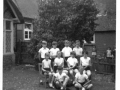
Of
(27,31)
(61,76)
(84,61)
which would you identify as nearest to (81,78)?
(61,76)

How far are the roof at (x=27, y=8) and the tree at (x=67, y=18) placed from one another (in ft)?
19.8

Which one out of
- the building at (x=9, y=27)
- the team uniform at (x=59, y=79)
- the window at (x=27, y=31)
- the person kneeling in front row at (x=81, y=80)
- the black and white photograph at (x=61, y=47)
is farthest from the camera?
the window at (x=27, y=31)

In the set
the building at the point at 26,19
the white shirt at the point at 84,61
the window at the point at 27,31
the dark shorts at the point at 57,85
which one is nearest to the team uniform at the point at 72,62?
the white shirt at the point at 84,61

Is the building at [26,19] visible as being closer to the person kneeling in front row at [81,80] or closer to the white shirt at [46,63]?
the white shirt at [46,63]

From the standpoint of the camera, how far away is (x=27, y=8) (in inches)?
691

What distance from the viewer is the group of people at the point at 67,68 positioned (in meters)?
6.60

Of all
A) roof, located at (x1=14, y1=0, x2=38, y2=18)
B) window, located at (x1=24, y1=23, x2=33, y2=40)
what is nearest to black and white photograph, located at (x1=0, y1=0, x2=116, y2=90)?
roof, located at (x1=14, y1=0, x2=38, y2=18)

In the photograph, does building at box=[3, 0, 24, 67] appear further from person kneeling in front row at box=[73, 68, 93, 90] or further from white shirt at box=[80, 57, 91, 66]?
person kneeling in front row at box=[73, 68, 93, 90]

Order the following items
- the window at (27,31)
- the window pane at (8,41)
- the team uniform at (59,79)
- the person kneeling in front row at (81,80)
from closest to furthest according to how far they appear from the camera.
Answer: the person kneeling in front row at (81,80) → the team uniform at (59,79) → the window pane at (8,41) → the window at (27,31)

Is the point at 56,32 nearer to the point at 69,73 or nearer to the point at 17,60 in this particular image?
the point at 69,73

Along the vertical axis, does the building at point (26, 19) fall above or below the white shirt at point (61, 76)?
above

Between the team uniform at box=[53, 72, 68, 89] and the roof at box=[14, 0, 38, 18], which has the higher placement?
the roof at box=[14, 0, 38, 18]

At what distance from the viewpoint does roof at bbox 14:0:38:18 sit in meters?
16.4

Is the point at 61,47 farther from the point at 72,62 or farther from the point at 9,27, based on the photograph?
the point at 9,27
